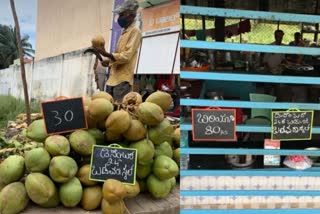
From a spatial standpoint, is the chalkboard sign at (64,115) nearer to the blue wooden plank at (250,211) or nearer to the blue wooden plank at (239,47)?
the blue wooden plank at (239,47)

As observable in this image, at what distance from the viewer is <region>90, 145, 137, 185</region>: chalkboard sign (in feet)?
6.95

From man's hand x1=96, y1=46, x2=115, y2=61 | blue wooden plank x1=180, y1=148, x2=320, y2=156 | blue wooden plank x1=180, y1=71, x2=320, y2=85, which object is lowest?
blue wooden plank x1=180, y1=148, x2=320, y2=156

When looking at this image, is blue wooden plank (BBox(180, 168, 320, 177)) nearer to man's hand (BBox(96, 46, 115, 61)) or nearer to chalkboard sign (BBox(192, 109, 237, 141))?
chalkboard sign (BBox(192, 109, 237, 141))

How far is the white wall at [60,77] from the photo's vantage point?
8969 mm

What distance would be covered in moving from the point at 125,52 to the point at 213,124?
1437mm

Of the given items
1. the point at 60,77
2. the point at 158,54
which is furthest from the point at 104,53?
the point at 60,77

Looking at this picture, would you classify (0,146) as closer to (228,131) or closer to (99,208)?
(99,208)

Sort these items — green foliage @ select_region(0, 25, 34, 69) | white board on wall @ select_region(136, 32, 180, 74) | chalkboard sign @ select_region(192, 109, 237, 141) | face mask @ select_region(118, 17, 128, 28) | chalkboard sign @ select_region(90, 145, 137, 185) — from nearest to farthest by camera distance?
chalkboard sign @ select_region(90, 145, 137, 185) < chalkboard sign @ select_region(192, 109, 237, 141) < face mask @ select_region(118, 17, 128, 28) < white board on wall @ select_region(136, 32, 180, 74) < green foliage @ select_region(0, 25, 34, 69)

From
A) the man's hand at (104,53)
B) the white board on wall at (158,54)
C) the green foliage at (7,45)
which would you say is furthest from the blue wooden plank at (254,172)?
the green foliage at (7,45)

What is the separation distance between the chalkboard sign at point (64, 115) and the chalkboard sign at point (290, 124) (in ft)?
3.71

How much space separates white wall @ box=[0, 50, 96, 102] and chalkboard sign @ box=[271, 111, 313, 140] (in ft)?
20.7

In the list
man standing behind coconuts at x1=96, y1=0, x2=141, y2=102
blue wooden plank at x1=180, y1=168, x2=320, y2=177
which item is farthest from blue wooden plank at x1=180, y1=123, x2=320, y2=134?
man standing behind coconuts at x1=96, y1=0, x2=141, y2=102

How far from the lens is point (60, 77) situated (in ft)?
35.8

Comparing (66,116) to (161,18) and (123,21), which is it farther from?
(161,18)
